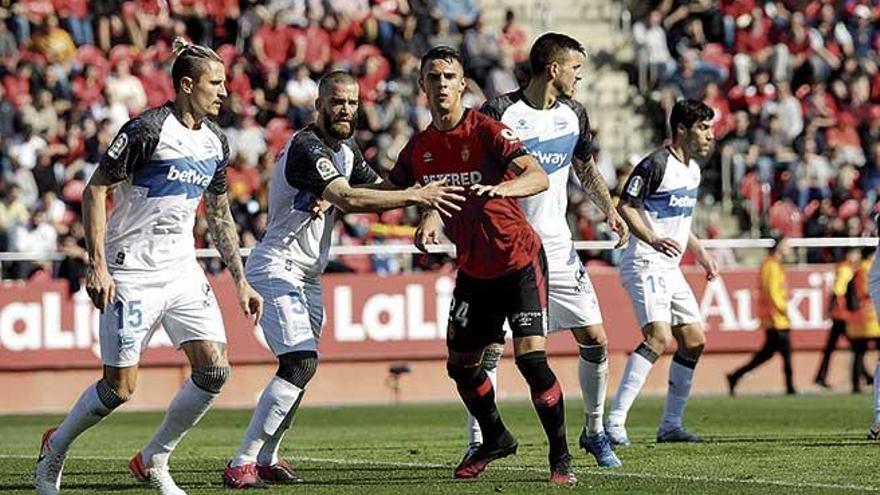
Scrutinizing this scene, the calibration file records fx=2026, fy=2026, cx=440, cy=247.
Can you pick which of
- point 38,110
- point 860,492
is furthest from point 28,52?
point 860,492

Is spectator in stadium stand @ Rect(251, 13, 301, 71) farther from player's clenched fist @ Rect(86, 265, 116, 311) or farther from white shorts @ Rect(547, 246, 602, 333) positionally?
player's clenched fist @ Rect(86, 265, 116, 311)

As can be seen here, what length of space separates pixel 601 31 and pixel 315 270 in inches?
871

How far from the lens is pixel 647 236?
50.4 feet

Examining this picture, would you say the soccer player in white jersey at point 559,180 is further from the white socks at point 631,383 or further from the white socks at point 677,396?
the white socks at point 677,396

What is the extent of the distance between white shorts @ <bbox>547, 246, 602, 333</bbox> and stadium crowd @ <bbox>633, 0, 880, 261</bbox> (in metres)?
15.3

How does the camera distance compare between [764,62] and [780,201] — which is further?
[764,62]

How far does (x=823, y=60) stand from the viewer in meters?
33.4

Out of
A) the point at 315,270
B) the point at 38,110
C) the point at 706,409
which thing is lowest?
the point at 706,409

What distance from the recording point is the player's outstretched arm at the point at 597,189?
1437cm

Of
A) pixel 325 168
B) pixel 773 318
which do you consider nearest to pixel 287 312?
pixel 325 168

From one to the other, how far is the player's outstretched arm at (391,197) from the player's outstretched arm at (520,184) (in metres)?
0.16

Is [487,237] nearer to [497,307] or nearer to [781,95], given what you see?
[497,307]

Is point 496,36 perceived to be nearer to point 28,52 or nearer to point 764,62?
point 764,62

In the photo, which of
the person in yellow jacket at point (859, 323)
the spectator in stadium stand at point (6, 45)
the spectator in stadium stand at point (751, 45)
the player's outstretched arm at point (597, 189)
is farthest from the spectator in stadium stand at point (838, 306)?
the player's outstretched arm at point (597, 189)
